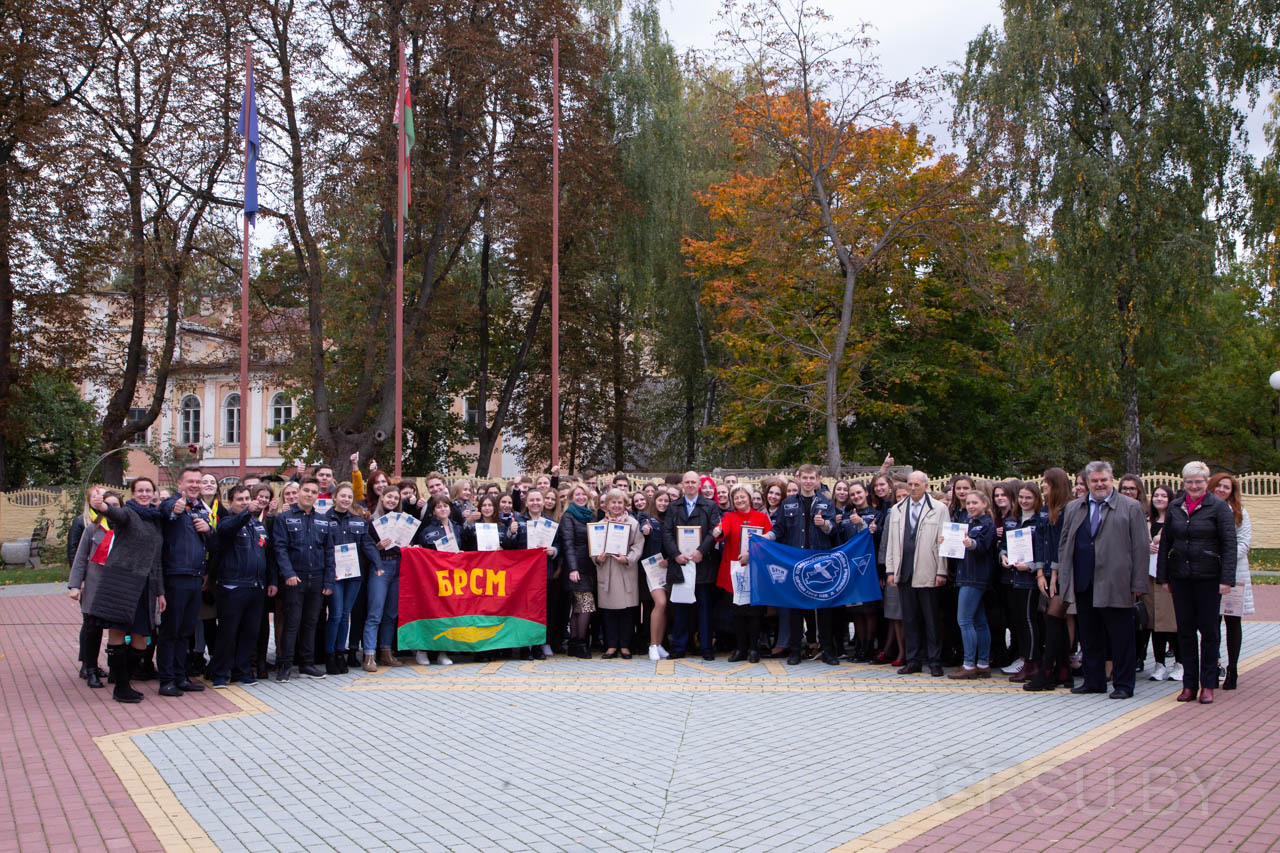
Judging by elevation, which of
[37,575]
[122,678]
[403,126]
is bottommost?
[37,575]

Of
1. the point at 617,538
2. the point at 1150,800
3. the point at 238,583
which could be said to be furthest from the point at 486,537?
the point at 1150,800

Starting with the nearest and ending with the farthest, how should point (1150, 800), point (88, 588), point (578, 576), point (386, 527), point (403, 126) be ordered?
point (1150, 800) → point (88, 588) → point (386, 527) → point (578, 576) → point (403, 126)

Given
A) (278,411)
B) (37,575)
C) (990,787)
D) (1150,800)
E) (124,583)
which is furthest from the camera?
(278,411)

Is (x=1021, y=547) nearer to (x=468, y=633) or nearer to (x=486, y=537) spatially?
(x=486, y=537)

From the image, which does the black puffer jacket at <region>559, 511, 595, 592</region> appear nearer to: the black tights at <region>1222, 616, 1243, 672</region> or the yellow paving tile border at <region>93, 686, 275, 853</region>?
the yellow paving tile border at <region>93, 686, 275, 853</region>

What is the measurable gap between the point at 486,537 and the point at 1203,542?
22.7ft

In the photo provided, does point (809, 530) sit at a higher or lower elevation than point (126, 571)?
higher

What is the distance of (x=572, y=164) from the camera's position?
1202 inches

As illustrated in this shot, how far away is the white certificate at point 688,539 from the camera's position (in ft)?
38.2

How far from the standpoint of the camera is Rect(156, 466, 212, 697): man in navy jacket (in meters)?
9.71

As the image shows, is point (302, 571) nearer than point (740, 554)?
Yes

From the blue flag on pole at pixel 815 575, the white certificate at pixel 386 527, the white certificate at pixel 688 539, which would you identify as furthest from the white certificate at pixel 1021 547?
the white certificate at pixel 386 527

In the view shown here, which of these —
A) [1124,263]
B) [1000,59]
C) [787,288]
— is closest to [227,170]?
[787,288]

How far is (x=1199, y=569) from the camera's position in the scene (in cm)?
923
